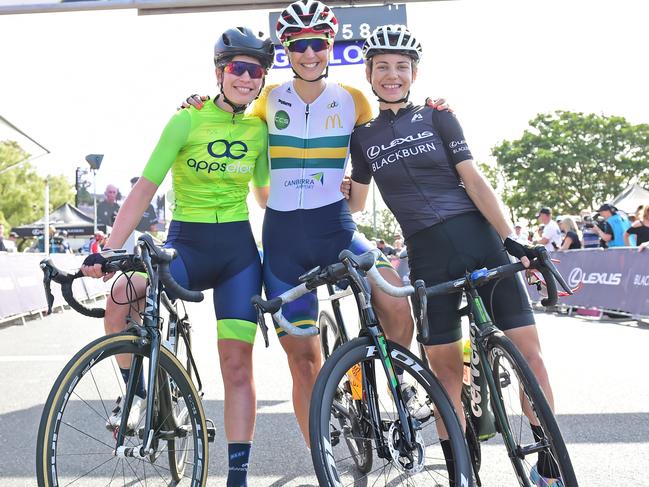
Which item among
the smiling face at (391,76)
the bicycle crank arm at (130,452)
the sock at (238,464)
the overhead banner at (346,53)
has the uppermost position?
the overhead banner at (346,53)

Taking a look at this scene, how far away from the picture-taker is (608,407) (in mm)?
6246

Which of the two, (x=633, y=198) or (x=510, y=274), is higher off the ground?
(x=633, y=198)

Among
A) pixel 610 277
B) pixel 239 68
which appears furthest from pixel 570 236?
pixel 239 68

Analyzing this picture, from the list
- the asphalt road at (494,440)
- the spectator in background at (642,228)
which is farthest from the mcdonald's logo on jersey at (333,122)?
the spectator in background at (642,228)

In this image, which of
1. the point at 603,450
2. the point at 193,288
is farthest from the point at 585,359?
the point at 193,288

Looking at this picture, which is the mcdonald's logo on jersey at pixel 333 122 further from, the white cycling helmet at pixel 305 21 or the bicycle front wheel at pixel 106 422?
the bicycle front wheel at pixel 106 422

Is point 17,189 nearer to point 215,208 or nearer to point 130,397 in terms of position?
point 215,208

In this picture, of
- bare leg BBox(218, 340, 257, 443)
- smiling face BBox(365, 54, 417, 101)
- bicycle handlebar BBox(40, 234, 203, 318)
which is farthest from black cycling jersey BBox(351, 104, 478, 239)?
bicycle handlebar BBox(40, 234, 203, 318)

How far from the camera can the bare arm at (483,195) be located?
12.4ft

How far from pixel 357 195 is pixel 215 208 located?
32.5 inches

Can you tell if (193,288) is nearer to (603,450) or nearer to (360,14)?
(603,450)

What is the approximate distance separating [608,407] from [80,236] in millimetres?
54468

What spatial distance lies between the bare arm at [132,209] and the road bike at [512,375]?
1.26 m

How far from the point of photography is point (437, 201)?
12.8 feet
